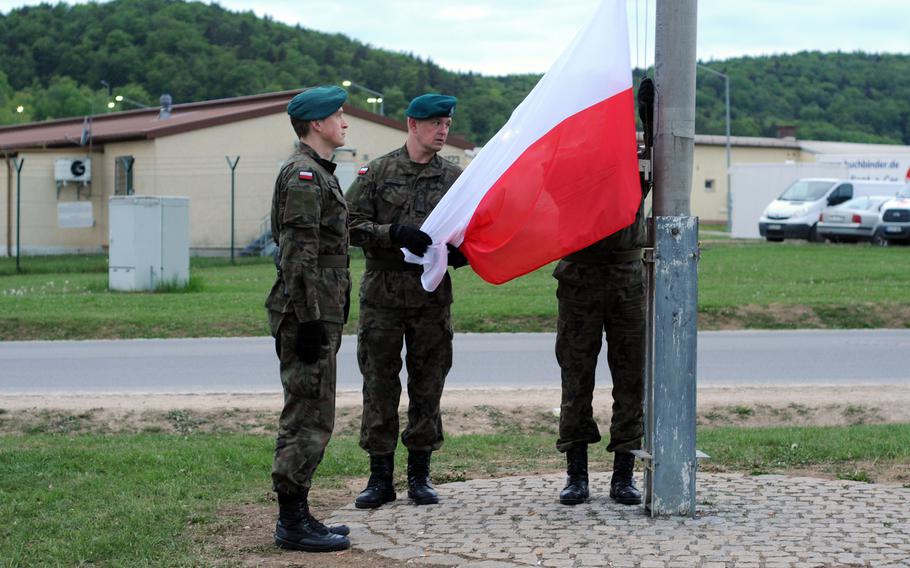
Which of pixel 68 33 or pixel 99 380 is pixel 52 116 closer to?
pixel 68 33

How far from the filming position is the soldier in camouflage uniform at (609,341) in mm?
6668

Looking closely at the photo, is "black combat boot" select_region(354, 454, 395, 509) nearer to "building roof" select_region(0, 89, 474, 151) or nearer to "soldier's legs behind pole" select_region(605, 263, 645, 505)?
"soldier's legs behind pole" select_region(605, 263, 645, 505)

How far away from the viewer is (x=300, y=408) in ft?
19.5

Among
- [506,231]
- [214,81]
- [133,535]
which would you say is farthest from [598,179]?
[214,81]

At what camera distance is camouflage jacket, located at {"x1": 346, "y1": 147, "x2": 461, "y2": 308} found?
22.1 ft

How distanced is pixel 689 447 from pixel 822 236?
99.2 ft

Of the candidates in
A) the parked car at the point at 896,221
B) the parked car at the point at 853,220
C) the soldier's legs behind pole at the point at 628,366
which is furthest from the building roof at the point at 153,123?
the soldier's legs behind pole at the point at 628,366

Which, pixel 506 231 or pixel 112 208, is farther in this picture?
pixel 112 208

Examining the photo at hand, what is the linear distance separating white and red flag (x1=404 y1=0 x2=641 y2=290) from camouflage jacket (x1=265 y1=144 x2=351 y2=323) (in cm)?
64

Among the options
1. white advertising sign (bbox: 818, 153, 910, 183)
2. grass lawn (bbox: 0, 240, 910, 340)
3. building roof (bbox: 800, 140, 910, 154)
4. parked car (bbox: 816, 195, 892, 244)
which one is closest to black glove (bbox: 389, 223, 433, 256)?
grass lawn (bbox: 0, 240, 910, 340)

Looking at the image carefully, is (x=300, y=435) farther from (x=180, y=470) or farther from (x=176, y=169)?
(x=176, y=169)

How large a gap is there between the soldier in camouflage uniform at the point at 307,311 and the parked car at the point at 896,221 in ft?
92.9

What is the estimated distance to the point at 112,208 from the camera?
2144 cm

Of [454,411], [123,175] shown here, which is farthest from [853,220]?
[454,411]
